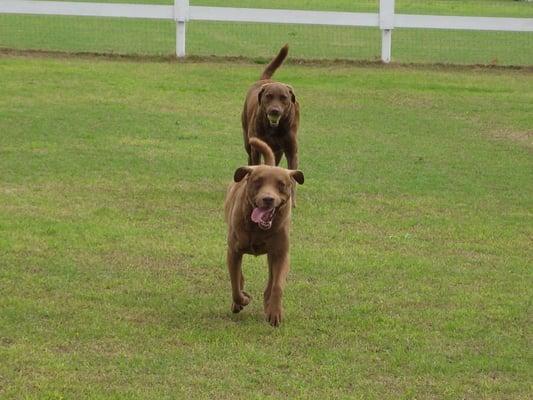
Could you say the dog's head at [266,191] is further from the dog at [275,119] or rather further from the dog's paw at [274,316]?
the dog at [275,119]

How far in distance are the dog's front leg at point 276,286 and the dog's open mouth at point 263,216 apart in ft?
0.80

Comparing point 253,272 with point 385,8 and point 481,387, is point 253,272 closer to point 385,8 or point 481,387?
point 481,387

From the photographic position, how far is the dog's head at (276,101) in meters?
10.2

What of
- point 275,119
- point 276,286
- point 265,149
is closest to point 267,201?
point 276,286

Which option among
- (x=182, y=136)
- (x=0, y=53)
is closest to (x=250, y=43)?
(x=0, y=53)

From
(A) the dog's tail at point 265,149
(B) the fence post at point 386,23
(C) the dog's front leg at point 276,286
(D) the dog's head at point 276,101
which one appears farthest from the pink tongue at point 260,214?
(B) the fence post at point 386,23

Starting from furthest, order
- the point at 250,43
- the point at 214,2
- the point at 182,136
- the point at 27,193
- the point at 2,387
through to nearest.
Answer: the point at 214,2 → the point at 250,43 → the point at 182,136 → the point at 27,193 → the point at 2,387

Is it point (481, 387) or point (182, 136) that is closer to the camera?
point (481, 387)

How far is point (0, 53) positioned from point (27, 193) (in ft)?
37.6

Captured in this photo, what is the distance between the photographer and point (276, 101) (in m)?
10.3

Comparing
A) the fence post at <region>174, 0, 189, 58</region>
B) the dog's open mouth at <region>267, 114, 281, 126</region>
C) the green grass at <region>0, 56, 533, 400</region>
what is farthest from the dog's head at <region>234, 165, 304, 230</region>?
the fence post at <region>174, 0, 189, 58</region>

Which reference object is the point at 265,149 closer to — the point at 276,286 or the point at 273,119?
the point at 276,286

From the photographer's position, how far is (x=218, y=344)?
626 cm

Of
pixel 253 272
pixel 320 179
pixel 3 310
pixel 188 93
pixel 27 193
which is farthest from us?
pixel 188 93
